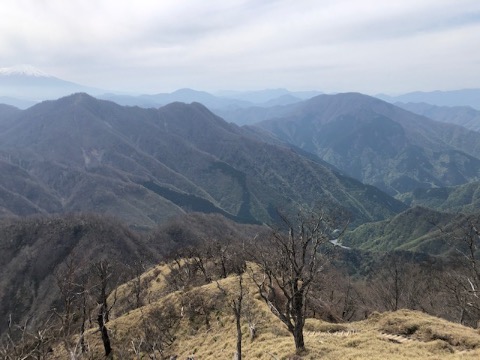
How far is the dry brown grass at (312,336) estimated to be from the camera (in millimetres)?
29812

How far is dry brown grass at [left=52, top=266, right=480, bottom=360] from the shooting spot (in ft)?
97.8

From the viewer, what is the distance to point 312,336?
3622cm

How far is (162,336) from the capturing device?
160ft

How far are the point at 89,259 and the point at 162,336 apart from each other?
6281 inches

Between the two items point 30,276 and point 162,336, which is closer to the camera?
point 162,336

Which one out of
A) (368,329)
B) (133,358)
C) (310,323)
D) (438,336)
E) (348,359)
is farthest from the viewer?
(133,358)

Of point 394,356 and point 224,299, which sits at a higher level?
point 394,356

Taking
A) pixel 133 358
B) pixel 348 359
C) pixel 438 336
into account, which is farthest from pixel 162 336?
pixel 438 336

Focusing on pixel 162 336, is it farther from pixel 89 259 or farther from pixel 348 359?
pixel 89 259

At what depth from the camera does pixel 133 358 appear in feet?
156

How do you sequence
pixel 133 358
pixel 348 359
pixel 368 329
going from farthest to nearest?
1. pixel 133 358
2. pixel 368 329
3. pixel 348 359

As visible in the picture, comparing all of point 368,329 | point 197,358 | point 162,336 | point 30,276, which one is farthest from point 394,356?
point 30,276

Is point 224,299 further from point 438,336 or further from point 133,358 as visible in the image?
point 438,336

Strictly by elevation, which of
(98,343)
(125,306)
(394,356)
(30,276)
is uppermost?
(394,356)
